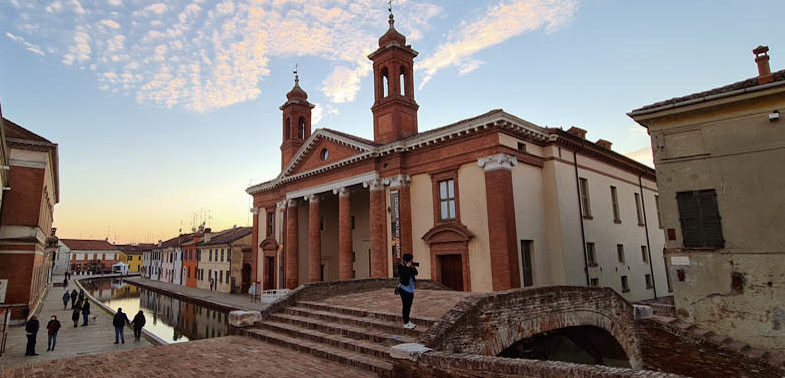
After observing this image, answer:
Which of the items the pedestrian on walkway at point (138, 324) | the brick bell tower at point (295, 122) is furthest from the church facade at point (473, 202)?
the pedestrian on walkway at point (138, 324)

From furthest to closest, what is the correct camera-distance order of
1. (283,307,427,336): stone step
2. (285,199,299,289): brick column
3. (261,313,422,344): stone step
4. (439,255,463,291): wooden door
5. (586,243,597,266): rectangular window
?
(285,199,299,289): brick column < (586,243,597,266): rectangular window < (439,255,463,291): wooden door < (283,307,427,336): stone step < (261,313,422,344): stone step

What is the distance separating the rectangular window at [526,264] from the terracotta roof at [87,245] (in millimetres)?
102228

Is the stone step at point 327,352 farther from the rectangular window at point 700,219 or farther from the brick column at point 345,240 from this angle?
the brick column at point 345,240

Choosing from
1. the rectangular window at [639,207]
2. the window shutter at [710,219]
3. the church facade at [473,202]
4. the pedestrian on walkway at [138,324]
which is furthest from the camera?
the rectangular window at [639,207]

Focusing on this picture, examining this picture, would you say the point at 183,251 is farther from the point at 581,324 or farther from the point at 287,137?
the point at 581,324

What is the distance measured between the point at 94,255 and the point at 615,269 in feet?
340

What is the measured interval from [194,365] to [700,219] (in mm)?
14967

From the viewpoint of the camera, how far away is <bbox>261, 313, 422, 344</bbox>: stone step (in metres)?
9.00

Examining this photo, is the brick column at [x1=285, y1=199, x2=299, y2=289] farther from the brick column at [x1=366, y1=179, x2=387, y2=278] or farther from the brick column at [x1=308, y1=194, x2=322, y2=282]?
the brick column at [x1=366, y1=179, x2=387, y2=278]

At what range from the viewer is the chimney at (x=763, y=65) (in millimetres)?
12781

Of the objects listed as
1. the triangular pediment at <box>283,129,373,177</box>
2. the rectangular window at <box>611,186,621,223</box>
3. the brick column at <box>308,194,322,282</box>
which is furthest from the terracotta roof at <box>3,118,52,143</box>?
the rectangular window at <box>611,186,621,223</box>

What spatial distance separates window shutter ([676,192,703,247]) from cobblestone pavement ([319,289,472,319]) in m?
7.54

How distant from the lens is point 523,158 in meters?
18.1

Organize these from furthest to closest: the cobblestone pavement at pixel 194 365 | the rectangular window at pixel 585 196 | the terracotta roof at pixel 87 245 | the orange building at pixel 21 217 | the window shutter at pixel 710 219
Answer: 1. the terracotta roof at pixel 87 245
2. the rectangular window at pixel 585 196
3. the orange building at pixel 21 217
4. the window shutter at pixel 710 219
5. the cobblestone pavement at pixel 194 365
